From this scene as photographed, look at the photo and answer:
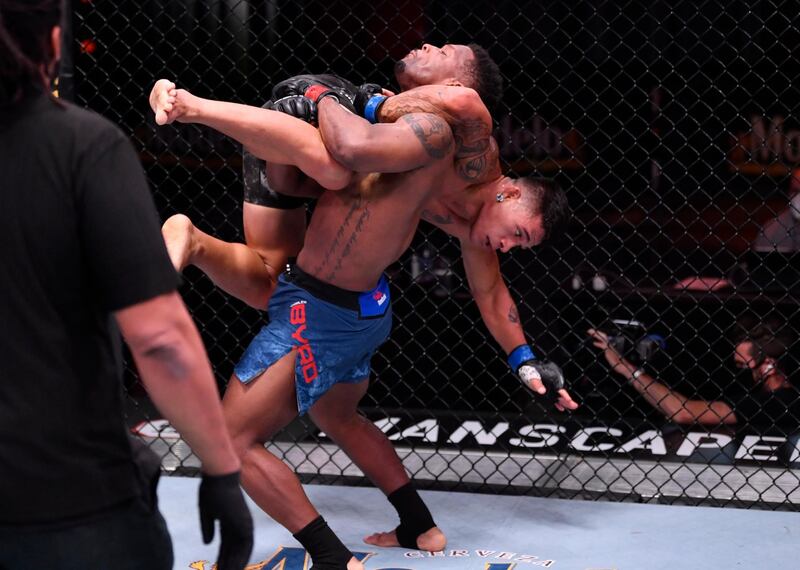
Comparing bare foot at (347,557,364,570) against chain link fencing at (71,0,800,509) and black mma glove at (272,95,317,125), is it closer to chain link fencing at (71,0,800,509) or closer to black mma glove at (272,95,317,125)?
chain link fencing at (71,0,800,509)

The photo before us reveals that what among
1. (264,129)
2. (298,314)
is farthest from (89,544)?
(298,314)

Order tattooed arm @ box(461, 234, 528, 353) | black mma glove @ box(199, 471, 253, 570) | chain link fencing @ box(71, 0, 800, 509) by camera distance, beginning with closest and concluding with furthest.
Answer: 1. black mma glove @ box(199, 471, 253, 570)
2. tattooed arm @ box(461, 234, 528, 353)
3. chain link fencing @ box(71, 0, 800, 509)

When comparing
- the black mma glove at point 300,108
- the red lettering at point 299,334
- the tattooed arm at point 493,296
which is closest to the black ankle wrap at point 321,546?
the red lettering at point 299,334

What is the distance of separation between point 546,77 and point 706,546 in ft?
7.55

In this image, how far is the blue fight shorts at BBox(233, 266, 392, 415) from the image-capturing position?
2260 mm

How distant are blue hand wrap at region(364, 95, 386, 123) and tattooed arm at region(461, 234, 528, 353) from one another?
20.1 inches

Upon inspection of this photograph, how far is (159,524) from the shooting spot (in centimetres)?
122

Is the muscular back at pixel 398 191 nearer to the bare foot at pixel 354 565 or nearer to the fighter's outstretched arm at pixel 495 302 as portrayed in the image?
the fighter's outstretched arm at pixel 495 302

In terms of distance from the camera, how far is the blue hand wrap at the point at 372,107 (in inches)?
85.5

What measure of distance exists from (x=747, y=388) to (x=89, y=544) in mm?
2842

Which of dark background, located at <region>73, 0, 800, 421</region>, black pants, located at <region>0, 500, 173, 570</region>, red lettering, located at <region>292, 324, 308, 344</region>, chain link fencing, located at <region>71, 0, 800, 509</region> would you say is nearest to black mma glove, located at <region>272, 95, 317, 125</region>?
red lettering, located at <region>292, 324, 308, 344</region>

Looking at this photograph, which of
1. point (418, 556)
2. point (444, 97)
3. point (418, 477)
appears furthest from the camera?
point (418, 477)

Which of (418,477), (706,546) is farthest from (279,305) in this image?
(706,546)

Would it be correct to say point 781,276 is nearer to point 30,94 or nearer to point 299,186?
point 299,186
